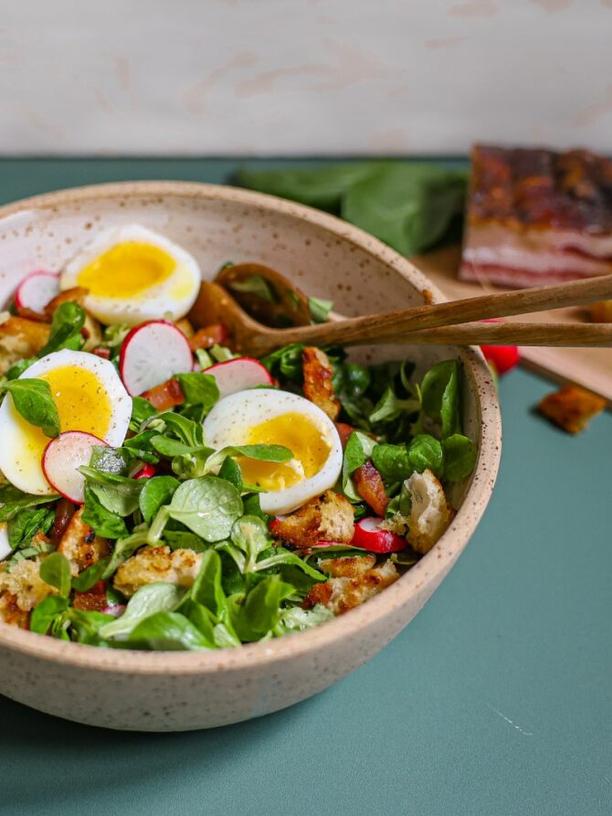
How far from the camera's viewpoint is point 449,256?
350cm

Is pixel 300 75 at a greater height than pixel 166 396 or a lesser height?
greater

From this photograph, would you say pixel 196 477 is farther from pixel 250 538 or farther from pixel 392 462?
pixel 392 462

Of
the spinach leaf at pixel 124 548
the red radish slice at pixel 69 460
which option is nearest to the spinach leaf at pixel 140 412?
the red radish slice at pixel 69 460

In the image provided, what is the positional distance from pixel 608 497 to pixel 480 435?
82 cm

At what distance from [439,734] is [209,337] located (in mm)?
1130

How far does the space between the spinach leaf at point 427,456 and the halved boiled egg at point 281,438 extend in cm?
16

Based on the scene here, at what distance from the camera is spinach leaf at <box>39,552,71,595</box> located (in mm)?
1743

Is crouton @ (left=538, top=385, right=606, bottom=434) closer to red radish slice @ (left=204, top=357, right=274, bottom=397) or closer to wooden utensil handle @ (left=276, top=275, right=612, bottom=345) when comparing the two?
wooden utensil handle @ (left=276, top=275, right=612, bottom=345)

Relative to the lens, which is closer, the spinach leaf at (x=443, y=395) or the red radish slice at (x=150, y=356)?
the spinach leaf at (x=443, y=395)

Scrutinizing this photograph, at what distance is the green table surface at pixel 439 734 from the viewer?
192 centimetres

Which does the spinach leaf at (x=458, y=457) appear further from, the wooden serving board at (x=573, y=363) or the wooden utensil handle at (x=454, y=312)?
the wooden serving board at (x=573, y=363)

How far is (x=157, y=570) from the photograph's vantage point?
5.83ft

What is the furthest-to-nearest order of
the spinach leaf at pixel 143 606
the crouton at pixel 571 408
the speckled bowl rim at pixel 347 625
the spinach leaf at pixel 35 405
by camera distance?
the crouton at pixel 571 408 → the spinach leaf at pixel 35 405 → the spinach leaf at pixel 143 606 → the speckled bowl rim at pixel 347 625

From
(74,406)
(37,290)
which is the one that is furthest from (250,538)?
(37,290)
